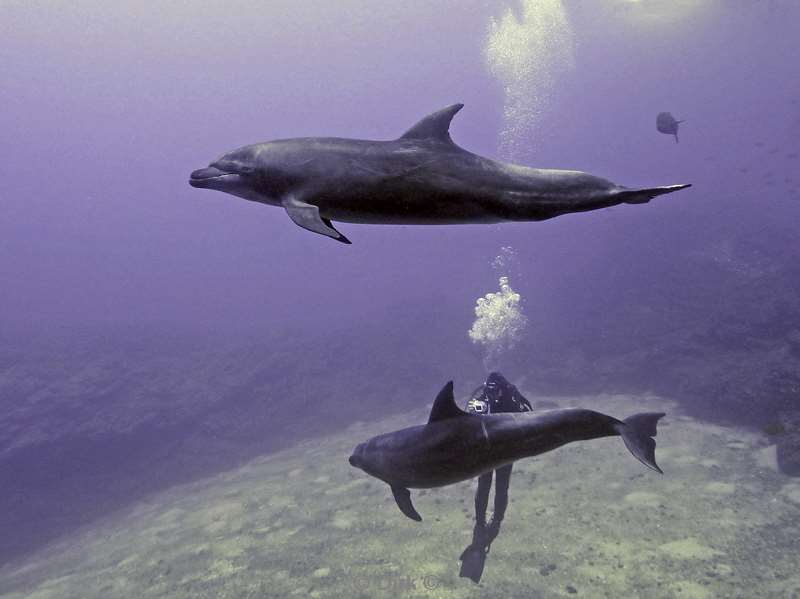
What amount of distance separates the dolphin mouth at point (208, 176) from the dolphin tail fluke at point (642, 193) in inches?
85.2

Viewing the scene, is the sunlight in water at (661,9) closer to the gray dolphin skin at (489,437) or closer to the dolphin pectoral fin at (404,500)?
the gray dolphin skin at (489,437)

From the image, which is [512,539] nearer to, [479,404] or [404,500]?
[479,404]

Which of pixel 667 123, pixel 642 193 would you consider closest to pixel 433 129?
pixel 642 193

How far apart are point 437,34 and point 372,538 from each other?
7625 centimetres

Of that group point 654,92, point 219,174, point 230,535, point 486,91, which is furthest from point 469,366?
point 654,92

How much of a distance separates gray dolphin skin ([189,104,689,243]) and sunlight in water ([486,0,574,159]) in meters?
63.7

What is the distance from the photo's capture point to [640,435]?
4.05 metres

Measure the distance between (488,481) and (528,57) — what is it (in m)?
93.4

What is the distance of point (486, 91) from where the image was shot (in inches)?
4129

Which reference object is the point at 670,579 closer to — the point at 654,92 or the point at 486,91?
the point at 486,91

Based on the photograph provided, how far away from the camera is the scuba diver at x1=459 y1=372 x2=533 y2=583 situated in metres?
6.70

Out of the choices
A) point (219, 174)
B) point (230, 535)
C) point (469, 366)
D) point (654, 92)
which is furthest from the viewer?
point (654, 92)

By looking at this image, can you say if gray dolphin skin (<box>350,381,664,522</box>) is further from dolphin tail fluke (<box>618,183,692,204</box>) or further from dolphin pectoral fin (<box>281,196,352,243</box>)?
dolphin pectoral fin (<box>281,196,352,243</box>)

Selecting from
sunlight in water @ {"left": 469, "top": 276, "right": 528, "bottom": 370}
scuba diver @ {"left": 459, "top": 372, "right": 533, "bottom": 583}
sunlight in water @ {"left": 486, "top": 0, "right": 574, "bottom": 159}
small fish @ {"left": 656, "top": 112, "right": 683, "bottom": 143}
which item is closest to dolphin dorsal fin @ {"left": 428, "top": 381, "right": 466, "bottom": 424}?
scuba diver @ {"left": 459, "top": 372, "right": 533, "bottom": 583}
